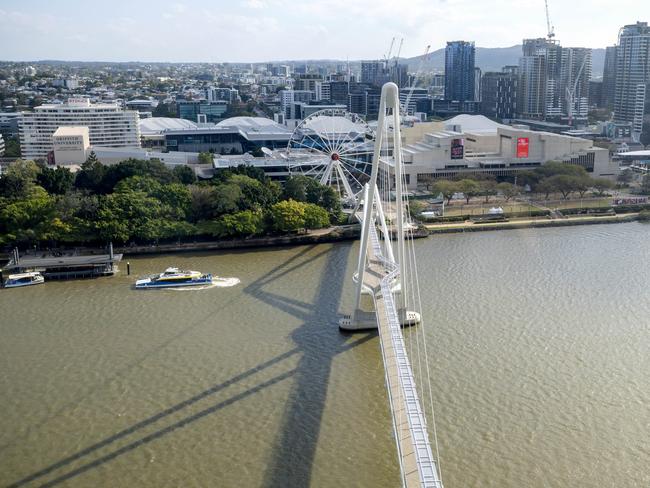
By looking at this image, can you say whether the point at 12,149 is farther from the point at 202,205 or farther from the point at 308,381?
the point at 308,381

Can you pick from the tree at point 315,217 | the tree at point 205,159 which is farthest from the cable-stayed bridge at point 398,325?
the tree at point 205,159

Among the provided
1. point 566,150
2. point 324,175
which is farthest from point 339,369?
point 566,150

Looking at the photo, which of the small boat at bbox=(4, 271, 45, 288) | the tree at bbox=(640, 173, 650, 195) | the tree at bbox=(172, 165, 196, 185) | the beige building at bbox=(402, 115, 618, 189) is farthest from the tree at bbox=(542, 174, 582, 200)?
the small boat at bbox=(4, 271, 45, 288)

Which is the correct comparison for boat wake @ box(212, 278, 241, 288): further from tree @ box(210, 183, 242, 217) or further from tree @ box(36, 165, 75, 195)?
tree @ box(36, 165, 75, 195)

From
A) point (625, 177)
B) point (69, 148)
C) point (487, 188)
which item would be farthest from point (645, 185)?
point (69, 148)

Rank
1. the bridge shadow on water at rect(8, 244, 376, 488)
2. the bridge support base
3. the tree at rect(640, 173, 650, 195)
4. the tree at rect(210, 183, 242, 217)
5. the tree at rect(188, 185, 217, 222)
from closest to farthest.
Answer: the bridge shadow on water at rect(8, 244, 376, 488)
the bridge support base
the tree at rect(210, 183, 242, 217)
the tree at rect(188, 185, 217, 222)
the tree at rect(640, 173, 650, 195)
